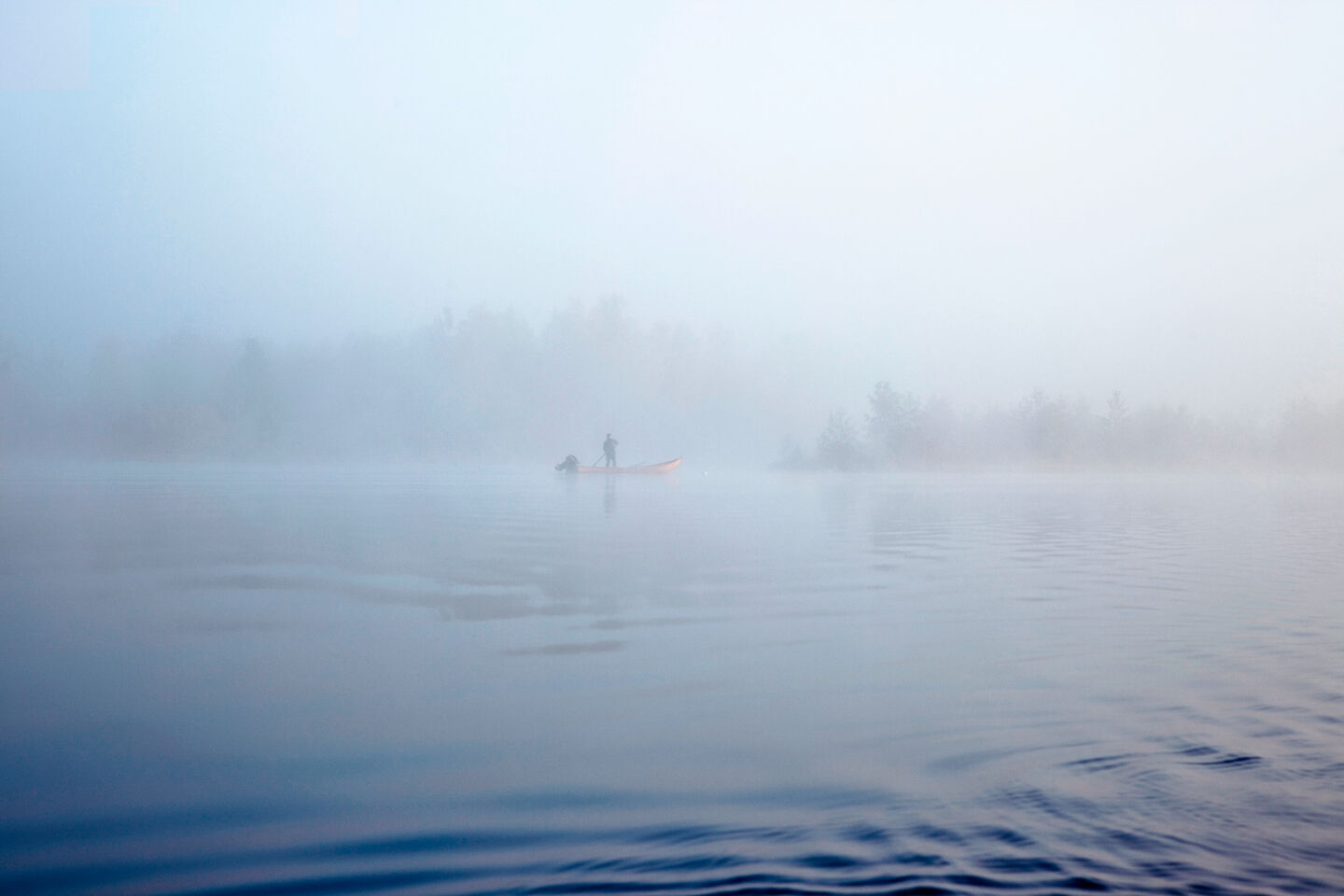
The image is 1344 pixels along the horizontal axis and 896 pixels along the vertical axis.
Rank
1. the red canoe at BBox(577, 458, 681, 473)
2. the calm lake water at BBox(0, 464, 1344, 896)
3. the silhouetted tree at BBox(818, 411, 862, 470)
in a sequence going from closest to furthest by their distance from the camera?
the calm lake water at BBox(0, 464, 1344, 896), the red canoe at BBox(577, 458, 681, 473), the silhouetted tree at BBox(818, 411, 862, 470)

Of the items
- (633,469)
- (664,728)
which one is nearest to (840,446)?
(633,469)

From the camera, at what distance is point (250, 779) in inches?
143

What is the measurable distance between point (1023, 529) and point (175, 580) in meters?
12.6

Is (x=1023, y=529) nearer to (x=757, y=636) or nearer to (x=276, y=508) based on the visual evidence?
(x=757, y=636)

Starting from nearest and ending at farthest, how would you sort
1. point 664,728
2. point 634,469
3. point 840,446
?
point 664,728
point 634,469
point 840,446

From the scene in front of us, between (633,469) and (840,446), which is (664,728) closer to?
(633,469)

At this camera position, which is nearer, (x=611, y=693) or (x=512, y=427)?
(x=611, y=693)

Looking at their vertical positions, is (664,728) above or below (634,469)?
below

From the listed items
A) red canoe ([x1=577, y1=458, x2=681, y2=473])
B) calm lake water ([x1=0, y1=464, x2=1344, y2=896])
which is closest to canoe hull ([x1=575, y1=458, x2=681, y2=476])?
red canoe ([x1=577, y1=458, x2=681, y2=473])

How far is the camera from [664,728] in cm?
437

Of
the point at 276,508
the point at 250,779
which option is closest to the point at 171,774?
the point at 250,779

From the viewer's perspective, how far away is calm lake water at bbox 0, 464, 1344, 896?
2939mm

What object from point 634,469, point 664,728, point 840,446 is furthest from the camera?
point 840,446

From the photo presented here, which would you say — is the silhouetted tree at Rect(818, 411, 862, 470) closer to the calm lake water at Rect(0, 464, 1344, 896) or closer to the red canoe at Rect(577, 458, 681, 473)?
the red canoe at Rect(577, 458, 681, 473)
